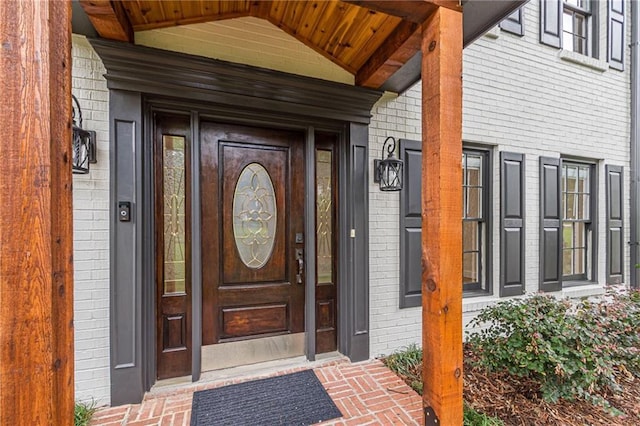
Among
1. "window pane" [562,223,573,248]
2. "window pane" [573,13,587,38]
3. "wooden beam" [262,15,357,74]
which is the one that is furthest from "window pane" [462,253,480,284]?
"window pane" [573,13,587,38]

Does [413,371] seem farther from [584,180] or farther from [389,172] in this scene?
[584,180]

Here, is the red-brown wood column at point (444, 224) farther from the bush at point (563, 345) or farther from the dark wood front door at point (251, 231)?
the dark wood front door at point (251, 231)

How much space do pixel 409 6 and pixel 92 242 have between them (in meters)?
2.48

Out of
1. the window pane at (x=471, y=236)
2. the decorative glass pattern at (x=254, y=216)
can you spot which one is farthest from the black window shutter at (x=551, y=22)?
the decorative glass pattern at (x=254, y=216)

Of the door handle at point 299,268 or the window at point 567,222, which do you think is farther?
the window at point 567,222

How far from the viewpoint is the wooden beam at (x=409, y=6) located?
1573mm

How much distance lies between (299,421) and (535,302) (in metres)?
1.99

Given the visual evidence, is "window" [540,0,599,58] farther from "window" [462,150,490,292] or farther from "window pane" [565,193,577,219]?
"window" [462,150,490,292]

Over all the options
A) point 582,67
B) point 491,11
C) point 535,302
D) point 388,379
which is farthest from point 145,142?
point 582,67

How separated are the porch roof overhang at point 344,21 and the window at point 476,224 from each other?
1.32 m

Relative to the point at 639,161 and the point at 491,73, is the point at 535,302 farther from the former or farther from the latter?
the point at 639,161

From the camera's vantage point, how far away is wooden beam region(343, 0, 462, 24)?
1573mm

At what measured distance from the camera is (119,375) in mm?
2094

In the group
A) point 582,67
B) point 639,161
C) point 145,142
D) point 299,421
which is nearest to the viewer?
point 299,421
